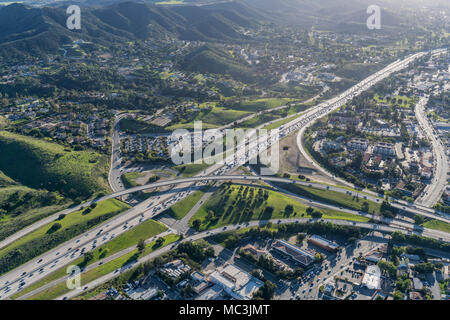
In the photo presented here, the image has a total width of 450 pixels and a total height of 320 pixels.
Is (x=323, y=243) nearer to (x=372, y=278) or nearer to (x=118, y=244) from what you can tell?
(x=372, y=278)

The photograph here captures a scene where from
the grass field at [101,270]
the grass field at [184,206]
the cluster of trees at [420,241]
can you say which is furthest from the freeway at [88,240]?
the grass field at [101,270]

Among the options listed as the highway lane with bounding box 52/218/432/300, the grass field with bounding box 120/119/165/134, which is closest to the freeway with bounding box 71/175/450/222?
the highway lane with bounding box 52/218/432/300

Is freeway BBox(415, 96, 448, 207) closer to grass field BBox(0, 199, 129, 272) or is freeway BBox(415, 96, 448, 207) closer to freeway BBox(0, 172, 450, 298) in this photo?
freeway BBox(0, 172, 450, 298)

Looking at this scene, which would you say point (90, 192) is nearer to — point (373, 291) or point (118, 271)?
point (118, 271)

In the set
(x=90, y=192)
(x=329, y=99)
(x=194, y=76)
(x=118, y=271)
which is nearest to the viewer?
(x=118, y=271)

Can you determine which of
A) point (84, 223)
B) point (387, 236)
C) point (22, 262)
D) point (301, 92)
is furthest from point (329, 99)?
point (22, 262)

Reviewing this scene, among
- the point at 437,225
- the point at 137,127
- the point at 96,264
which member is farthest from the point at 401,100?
the point at 96,264
